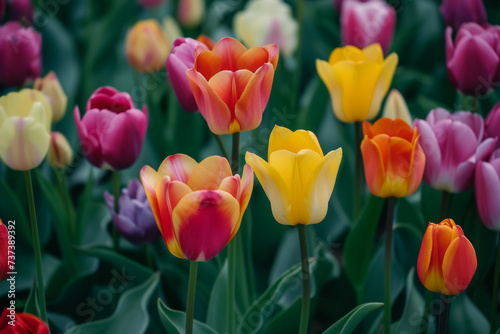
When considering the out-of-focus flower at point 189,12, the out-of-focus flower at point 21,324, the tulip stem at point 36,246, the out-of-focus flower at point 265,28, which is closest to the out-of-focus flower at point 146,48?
the out-of-focus flower at point 265,28

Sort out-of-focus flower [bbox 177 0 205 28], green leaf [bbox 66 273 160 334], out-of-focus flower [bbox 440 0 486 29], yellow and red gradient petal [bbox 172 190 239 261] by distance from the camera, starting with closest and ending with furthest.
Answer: yellow and red gradient petal [bbox 172 190 239 261] → green leaf [bbox 66 273 160 334] → out-of-focus flower [bbox 440 0 486 29] → out-of-focus flower [bbox 177 0 205 28]

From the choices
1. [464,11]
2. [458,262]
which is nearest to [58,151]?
[458,262]

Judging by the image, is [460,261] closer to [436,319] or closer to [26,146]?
[436,319]

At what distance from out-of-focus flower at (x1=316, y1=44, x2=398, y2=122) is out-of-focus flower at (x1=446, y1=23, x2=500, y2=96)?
0.12 metres

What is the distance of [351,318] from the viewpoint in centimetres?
67

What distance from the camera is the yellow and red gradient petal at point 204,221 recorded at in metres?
0.56

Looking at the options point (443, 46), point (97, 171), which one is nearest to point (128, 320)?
point (97, 171)

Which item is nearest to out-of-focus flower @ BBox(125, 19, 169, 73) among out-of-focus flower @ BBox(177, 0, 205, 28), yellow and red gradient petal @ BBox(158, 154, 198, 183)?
out-of-focus flower @ BBox(177, 0, 205, 28)

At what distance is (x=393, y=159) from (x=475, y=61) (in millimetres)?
321

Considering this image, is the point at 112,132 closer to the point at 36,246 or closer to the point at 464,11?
the point at 36,246

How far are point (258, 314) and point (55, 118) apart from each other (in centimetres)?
57

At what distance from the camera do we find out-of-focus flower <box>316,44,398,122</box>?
85cm

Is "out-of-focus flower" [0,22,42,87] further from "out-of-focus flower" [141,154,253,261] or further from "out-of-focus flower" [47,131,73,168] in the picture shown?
"out-of-focus flower" [141,154,253,261]

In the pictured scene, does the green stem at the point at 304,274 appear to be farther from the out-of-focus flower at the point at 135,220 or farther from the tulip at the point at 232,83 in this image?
the out-of-focus flower at the point at 135,220
